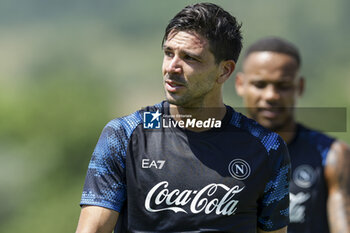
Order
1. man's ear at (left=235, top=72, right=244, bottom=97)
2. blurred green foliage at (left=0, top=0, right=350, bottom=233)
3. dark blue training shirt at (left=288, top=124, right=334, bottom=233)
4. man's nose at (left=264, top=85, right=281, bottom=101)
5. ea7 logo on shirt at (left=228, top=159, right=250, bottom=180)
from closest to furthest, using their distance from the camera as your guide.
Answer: ea7 logo on shirt at (left=228, top=159, right=250, bottom=180) → dark blue training shirt at (left=288, top=124, right=334, bottom=233) → man's nose at (left=264, top=85, right=281, bottom=101) → man's ear at (left=235, top=72, right=244, bottom=97) → blurred green foliage at (left=0, top=0, right=350, bottom=233)

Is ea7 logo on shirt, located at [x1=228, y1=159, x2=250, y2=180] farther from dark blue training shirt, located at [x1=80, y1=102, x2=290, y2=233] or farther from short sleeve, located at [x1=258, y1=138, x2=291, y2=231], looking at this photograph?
short sleeve, located at [x1=258, y1=138, x2=291, y2=231]

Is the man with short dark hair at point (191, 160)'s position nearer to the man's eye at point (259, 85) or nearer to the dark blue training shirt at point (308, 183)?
the dark blue training shirt at point (308, 183)

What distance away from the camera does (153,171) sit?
4902mm

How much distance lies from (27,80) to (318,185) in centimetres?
3921

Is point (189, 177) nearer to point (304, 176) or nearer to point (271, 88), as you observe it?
point (304, 176)

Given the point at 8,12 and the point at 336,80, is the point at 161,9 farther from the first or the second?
the point at 336,80

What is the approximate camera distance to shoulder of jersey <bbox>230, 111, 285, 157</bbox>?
16.9ft

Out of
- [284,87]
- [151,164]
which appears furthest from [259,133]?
[284,87]

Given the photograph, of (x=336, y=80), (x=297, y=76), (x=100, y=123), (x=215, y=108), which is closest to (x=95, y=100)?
(x=100, y=123)

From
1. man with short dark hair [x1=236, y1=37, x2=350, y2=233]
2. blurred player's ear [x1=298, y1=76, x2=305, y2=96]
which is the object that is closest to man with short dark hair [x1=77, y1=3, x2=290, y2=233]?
man with short dark hair [x1=236, y1=37, x2=350, y2=233]

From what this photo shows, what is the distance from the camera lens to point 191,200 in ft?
16.1

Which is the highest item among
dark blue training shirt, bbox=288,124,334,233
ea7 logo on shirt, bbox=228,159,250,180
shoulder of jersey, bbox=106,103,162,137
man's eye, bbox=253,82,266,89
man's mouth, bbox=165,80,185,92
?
man's mouth, bbox=165,80,185,92

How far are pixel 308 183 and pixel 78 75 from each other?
35464mm

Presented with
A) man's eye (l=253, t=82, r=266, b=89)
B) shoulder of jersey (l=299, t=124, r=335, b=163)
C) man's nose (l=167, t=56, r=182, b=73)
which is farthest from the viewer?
man's eye (l=253, t=82, r=266, b=89)
